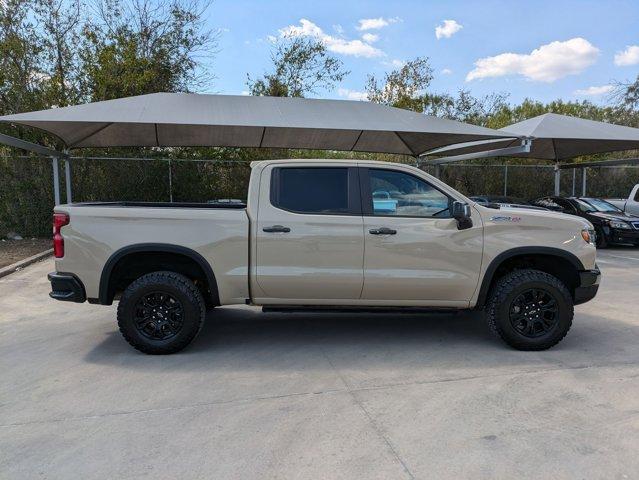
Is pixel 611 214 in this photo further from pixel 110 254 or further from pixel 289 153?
pixel 110 254

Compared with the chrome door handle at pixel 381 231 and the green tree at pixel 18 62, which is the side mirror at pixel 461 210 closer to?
the chrome door handle at pixel 381 231

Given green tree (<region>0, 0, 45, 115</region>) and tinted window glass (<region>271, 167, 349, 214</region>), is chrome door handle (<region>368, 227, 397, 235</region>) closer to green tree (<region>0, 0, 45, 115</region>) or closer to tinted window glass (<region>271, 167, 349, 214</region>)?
tinted window glass (<region>271, 167, 349, 214</region>)

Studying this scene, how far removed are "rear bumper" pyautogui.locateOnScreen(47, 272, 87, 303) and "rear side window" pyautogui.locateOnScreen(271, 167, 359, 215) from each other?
2.00 meters

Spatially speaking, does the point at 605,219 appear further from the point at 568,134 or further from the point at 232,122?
the point at 232,122

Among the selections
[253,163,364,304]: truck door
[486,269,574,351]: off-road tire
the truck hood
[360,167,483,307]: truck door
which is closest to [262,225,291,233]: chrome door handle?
[253,163,364,304]: truck door

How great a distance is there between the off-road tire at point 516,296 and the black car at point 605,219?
967 cm

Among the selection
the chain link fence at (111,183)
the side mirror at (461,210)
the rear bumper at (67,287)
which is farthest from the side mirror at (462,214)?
the chain link fence at (111,183)

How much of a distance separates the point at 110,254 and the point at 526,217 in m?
A: 3.99

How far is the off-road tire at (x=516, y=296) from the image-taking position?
4949 millimetres

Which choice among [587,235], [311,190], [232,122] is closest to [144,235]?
[311,190]

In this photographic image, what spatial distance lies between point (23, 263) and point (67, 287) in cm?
603

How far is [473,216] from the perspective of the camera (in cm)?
500

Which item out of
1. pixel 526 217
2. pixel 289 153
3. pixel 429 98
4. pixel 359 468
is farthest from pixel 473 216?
pixel 429 98

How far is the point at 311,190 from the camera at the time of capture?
5.05 meters
